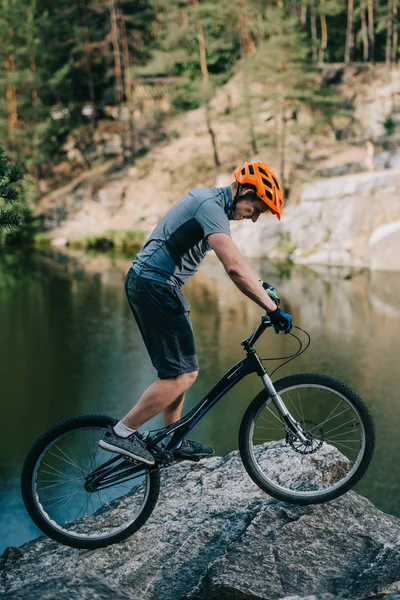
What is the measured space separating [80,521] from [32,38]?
37570 millimetres

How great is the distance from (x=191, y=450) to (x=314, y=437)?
69 cm

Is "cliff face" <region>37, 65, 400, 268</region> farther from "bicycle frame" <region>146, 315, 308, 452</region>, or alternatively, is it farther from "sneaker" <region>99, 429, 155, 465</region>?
"sneaker" <region>99, 429, 155, 465</region>

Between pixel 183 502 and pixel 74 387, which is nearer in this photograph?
pixel 183 502

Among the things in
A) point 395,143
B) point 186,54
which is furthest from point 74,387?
point 186,54

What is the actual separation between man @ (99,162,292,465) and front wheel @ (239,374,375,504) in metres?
0.42

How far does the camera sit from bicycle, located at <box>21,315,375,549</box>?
10.6ft

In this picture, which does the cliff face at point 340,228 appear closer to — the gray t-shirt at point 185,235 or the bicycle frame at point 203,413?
the bicycle frame at point 203,413

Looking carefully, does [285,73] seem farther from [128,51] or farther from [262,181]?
[262,181]

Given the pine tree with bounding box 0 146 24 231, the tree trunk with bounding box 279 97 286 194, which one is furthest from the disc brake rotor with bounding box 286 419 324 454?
the tree trunk with bounding box 279 97 286 194

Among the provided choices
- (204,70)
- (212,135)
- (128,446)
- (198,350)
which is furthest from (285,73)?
(128,446)

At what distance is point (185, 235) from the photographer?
3051 mm

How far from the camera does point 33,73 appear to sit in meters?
34.4

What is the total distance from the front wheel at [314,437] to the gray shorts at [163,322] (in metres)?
0.49

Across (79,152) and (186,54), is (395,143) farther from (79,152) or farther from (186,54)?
(79,152)
